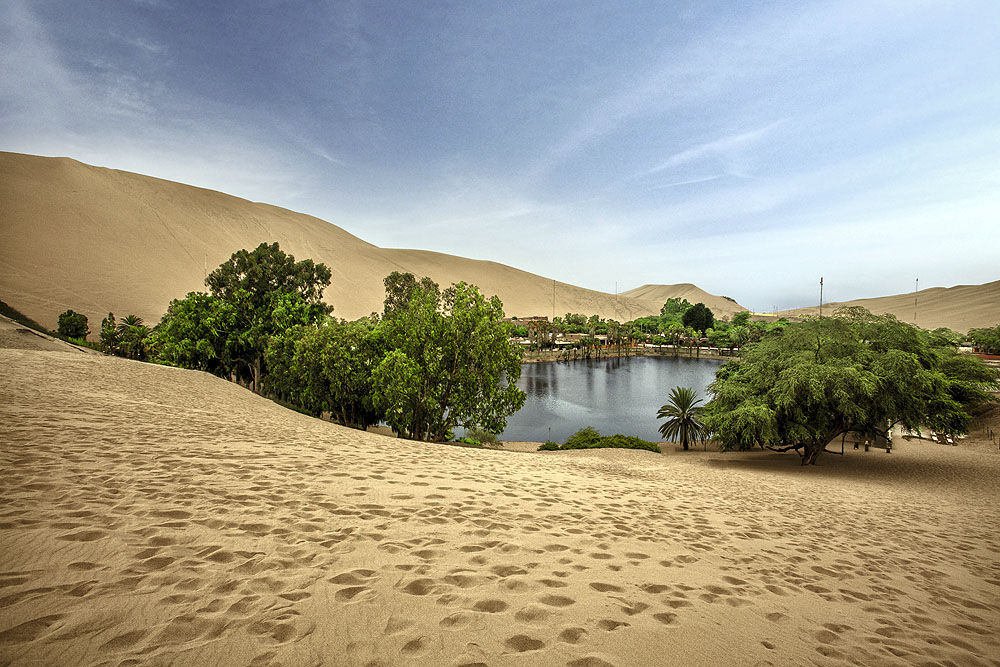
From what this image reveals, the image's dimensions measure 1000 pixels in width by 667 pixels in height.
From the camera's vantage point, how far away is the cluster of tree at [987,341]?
6322cm

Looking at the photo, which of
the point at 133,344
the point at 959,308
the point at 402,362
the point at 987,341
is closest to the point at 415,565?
the point at 402,362

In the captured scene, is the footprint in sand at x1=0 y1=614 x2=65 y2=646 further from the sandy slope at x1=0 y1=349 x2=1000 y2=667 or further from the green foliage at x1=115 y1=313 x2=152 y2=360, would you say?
the green foliage at x1=115 y1=313 x2=152 y2=360

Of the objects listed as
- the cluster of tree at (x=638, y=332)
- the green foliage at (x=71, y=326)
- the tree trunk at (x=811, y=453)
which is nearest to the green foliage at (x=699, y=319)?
the cluster of tree at (x=638, y=332)

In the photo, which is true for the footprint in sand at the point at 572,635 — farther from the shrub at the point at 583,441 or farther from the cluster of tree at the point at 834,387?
the shrub at the point at 583,441

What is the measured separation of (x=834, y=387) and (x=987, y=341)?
262 ft

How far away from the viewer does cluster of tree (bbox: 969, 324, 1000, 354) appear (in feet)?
207

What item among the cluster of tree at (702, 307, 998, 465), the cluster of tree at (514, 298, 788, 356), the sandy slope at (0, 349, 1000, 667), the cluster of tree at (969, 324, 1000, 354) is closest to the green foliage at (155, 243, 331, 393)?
the sandy slope at (0, 349, 1000, 667)

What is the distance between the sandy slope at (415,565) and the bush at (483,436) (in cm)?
1789

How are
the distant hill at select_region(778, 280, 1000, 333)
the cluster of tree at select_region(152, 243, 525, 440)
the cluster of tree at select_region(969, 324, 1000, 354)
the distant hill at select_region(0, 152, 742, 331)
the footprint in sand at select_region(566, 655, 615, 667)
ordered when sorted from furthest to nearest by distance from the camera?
the distant hill at select_region(778, 280, 1000, 333), the distant hill at select_region(0, 152, 742, 331), the cluster of tree at select_region(969, 324, 1000, 354), the cluster of tree at select_region(152, 243, 525, 440), the footprint in sand at select_region(566, 655, 615, 667)

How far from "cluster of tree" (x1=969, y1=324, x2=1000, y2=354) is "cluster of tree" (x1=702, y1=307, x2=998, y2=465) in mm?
66892

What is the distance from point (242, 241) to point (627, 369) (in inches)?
4460

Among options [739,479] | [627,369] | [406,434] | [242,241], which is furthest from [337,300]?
[739,479]

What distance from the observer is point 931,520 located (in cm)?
872

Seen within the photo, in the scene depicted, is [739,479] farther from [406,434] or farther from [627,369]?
[627,369]
